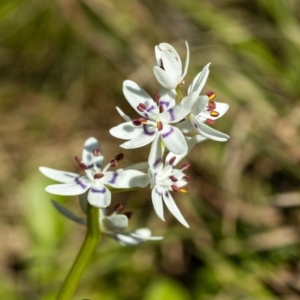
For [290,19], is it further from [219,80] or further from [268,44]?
[219,80]

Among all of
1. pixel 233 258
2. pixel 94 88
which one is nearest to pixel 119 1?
pixel 94 88

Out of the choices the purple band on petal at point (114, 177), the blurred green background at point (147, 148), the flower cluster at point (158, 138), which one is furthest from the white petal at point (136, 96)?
the blurred green background at point (147, 148)

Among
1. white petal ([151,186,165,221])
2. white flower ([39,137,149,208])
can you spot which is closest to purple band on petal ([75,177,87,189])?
white flower ([39,137,149,208])

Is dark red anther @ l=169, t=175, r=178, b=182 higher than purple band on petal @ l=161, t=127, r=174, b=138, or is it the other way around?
purple band on petal @ l=161, t=127, r=174, b=138

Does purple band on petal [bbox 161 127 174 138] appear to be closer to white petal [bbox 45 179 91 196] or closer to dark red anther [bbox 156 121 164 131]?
dark red anther [bbox 156 121 164 131]

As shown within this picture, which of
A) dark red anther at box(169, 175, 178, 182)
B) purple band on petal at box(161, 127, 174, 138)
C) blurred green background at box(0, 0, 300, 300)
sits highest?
purple band on petal at box(161, 127, 174, 138)
